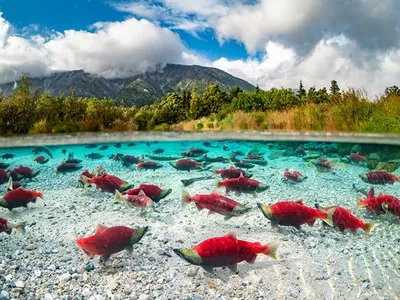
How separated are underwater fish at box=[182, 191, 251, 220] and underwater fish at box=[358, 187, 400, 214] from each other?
1.54 m

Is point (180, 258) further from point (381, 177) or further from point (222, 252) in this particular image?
point (381, 177)

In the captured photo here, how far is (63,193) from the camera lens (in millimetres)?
5848

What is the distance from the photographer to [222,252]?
2207 mm

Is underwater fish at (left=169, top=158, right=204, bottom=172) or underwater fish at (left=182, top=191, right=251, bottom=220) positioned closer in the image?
underwater fish at (left=182, top=191, right=251, bottom=220)

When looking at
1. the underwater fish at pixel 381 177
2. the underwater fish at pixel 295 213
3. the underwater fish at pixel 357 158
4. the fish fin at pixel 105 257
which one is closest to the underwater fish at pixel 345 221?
the underwater fish at pixel 295 213

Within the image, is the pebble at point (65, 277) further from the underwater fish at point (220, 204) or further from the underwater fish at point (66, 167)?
the underwater fish at point (66, 167)

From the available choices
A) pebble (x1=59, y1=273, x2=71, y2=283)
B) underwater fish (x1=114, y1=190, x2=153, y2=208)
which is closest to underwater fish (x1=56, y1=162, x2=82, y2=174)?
underwater fish (x1=114, y1=190, x2=153, y2=208)

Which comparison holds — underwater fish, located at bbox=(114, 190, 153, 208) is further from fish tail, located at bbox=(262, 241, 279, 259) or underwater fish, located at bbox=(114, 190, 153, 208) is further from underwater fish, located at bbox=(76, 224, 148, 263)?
fish tail, located at bbox=(262, 241, 279, 259)

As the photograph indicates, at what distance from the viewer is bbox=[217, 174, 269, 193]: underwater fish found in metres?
3.85

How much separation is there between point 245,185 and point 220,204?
0.92 metres

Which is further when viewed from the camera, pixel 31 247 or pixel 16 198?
pixel 16 198

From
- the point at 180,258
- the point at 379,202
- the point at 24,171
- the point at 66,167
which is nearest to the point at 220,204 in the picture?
the point at 180,258

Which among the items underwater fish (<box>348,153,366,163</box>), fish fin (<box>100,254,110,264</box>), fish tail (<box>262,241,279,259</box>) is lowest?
fish fin (<box>100,254,110,264</box>)

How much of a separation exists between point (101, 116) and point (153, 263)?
1340cm
